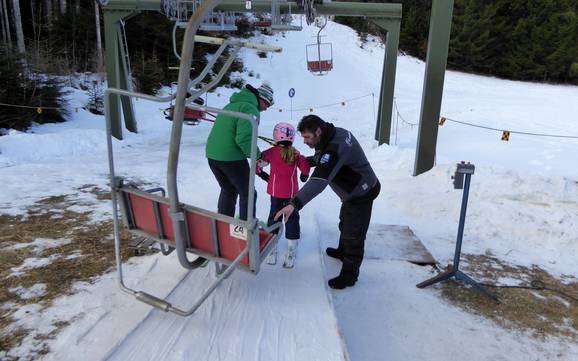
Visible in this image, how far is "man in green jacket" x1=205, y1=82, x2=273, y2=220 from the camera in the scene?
12.2 ft

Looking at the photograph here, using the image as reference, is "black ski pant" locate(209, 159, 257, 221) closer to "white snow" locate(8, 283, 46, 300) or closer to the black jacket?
the black jacket

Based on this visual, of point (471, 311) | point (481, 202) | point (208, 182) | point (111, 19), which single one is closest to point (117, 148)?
point (111, 19)

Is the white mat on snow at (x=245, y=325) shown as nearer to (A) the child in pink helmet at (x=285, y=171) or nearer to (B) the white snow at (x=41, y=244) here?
(A) the child in pink helmet at (x=285, y=171)

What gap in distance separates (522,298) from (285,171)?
265 centimetres

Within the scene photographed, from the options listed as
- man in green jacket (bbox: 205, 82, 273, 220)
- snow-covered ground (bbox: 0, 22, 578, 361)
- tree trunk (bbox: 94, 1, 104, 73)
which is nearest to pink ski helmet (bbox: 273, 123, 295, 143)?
man in green jacket (bbox: 205, 82, 273, 220)

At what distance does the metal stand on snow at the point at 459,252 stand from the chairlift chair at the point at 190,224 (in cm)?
183

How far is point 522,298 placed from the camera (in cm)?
409

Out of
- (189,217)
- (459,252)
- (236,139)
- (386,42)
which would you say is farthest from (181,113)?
(386,42)

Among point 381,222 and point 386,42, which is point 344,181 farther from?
point 386,42

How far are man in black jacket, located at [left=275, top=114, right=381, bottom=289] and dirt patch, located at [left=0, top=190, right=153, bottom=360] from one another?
1923mm

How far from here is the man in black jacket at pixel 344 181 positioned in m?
3.37

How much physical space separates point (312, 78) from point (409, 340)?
2202 centimetres

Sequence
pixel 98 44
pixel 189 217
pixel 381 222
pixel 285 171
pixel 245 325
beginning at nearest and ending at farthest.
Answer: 1. pixel 189 217
2. pixel 245 325
3. pixel 285 171
4. pixel 381 222
5. pixel 98 44

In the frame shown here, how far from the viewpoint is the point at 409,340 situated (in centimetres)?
336
